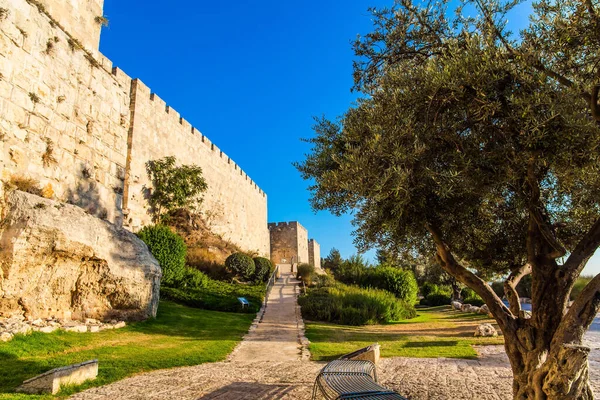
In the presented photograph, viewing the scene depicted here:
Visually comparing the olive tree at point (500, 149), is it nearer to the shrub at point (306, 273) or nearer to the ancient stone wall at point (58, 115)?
the ancient stone wall at point (58, 115)

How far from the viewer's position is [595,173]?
421 centimetres

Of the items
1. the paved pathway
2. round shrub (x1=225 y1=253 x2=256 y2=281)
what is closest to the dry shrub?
the paved pathway

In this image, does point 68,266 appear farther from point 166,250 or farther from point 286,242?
point 286,242

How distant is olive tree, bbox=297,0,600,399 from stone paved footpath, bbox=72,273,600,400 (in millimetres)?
1142

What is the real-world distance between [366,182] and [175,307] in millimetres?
9682

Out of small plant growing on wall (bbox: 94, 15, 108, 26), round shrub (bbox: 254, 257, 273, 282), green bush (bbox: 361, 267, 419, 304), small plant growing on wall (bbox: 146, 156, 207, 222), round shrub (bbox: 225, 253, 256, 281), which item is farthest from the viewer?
round shrub (bbox: 254, 257, 273, 282)

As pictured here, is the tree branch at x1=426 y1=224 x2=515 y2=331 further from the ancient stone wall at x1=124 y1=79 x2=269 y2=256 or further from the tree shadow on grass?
the ancient stone wall at x1=124 y1=79 x2=269 y2=256

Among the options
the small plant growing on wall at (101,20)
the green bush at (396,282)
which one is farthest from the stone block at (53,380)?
the green bush at (396,282)

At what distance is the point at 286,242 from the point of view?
4188 cm

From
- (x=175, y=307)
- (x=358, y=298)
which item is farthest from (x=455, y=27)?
(x=358, y=298)

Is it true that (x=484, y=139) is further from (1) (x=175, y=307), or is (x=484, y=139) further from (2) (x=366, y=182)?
(1) (x=175, y=307)

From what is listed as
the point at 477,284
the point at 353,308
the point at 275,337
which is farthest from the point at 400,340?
the point at 477,284

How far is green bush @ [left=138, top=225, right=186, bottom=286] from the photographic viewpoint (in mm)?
14133

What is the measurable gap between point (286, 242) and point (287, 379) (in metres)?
36.4
